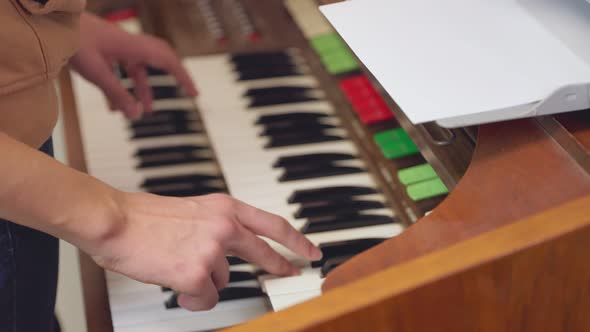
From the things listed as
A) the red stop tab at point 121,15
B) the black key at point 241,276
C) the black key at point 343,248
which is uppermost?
the black key at point 343,248

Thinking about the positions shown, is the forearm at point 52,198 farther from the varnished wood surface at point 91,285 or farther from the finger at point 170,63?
→ the finger at point 170,63

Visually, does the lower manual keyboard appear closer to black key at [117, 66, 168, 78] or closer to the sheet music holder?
black key at [117, 66, 168, 78]

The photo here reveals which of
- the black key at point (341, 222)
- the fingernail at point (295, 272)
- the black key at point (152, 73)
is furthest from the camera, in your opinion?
the black key at point (152, 73)

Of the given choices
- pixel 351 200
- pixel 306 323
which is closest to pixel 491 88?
pixel 306 323

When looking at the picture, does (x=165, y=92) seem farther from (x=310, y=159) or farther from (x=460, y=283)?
(x=460, y=283)

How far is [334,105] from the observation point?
135 centimetres

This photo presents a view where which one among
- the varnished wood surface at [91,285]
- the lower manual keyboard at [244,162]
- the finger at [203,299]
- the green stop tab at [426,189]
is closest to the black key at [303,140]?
the lower manual keyboard at [244,162]

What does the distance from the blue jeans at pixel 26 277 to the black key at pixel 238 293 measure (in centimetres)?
22

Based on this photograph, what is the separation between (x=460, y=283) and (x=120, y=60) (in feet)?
2.94

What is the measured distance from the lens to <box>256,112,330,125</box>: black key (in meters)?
1.32

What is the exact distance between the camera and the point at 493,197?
779 mm

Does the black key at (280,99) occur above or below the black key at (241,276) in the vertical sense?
above

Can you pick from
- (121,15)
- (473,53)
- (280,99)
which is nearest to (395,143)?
(280,99)

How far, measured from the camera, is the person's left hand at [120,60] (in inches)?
49.9
